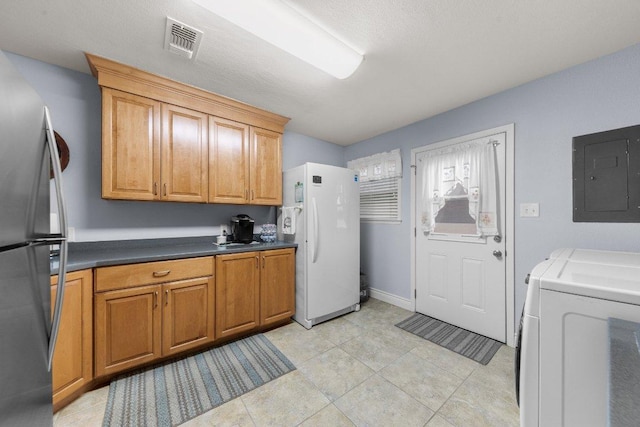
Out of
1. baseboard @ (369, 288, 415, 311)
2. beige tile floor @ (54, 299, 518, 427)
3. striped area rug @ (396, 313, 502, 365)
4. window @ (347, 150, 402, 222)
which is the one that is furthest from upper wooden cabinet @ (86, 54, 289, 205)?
striped area rug @ (396, 313, 502, 365)

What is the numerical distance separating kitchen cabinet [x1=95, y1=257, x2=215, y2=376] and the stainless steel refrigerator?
0.81 m

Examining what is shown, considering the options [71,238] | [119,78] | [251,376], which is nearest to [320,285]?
[251,376]

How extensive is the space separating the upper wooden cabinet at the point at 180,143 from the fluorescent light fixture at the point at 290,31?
1.05 metres

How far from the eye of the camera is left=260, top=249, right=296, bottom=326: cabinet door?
238 centimetres

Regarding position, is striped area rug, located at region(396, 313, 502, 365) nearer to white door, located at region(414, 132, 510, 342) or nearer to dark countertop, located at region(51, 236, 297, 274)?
white door, located at region(414, 132, 510, 342)

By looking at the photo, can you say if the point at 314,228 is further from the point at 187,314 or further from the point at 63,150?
the point at 63,150

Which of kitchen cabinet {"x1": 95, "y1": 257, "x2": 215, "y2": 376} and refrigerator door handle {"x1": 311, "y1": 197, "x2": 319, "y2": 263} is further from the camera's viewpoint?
refrigerator door handle {"x1": 311, "y1": 197, "x2": 319, "y2": 263}

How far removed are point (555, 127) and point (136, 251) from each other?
12.0 ft

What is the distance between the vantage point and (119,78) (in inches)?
72.8

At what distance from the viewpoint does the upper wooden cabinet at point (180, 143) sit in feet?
6.12

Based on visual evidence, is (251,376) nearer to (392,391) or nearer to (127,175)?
(392,391)

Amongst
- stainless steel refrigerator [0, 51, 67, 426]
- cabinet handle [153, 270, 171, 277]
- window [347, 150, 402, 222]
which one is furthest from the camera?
window [347, 150, 402, 222]

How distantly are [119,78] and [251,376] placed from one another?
2.50m

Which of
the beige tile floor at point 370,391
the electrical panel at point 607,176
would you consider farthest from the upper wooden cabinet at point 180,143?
the electrical panel at point 607,176
